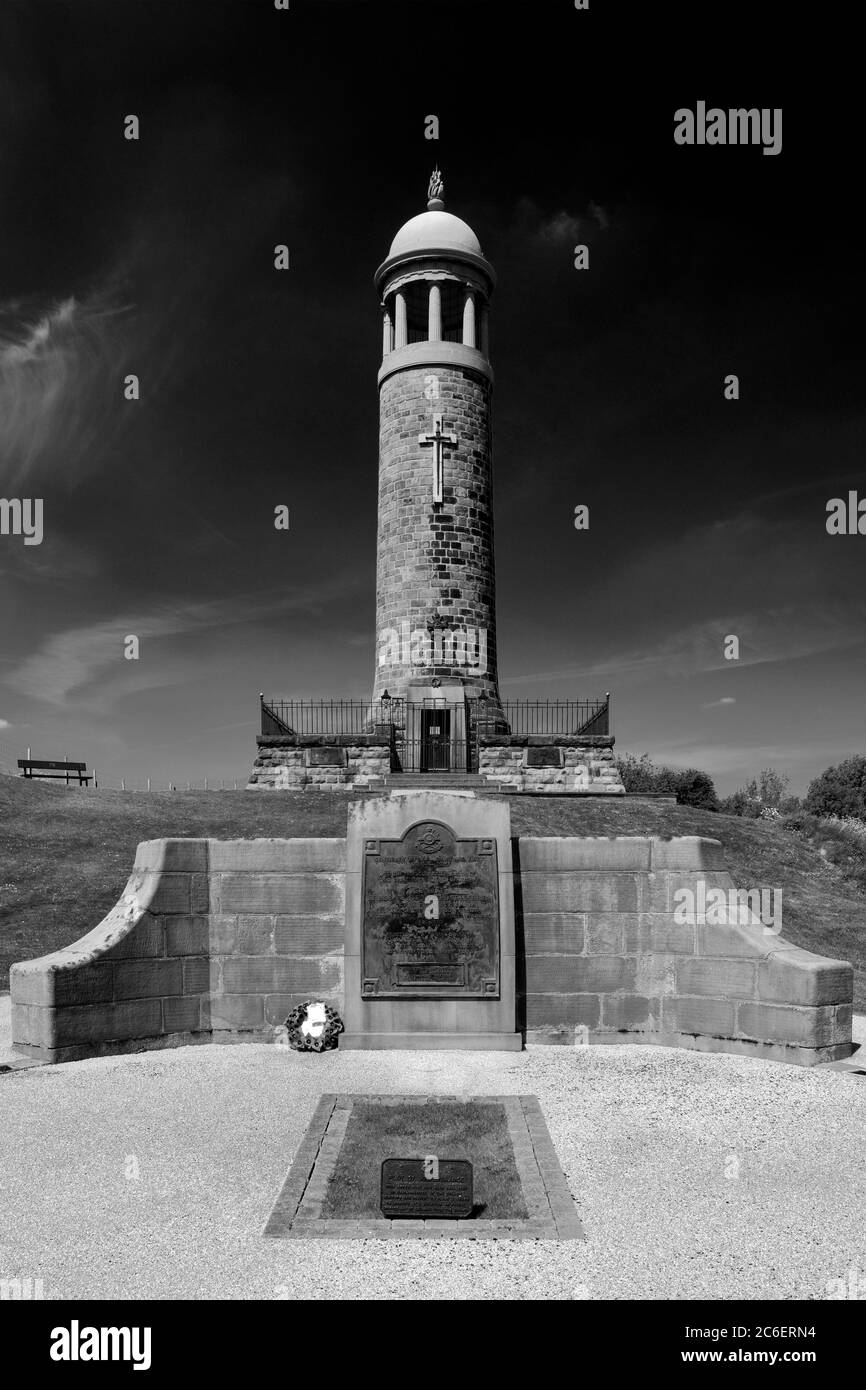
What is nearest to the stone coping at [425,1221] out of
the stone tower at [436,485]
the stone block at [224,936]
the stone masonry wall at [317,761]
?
the stone block at [224,936]

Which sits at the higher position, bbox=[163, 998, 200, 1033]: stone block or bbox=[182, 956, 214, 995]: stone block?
bbox=[182, 956, 214, 995]: stone block

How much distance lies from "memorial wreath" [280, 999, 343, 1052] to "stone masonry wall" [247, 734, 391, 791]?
18.0m

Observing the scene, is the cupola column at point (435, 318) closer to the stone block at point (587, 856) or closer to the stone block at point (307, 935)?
the stone block at point (587, 856)

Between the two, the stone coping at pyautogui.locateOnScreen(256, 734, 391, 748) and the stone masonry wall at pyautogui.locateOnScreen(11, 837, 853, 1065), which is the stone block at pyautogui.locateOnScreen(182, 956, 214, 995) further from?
the stone coping at pyautogui.locateOnScreen(256, 734, 391, 748)

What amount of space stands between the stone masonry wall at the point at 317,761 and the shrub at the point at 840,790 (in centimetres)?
A: 4588

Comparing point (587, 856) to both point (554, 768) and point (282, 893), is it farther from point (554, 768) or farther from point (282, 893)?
point (554, 768)

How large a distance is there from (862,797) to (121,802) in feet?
184

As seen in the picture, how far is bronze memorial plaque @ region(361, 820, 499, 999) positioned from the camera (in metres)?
9.16

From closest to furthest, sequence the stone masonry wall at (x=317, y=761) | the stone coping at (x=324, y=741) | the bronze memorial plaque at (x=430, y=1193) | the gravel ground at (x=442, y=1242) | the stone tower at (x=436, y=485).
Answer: the gravel ground at (x=442, y=1242)
the bronze memorial plaque at (x=430, y=1193)
the stone masonry wall at (x=317, y=761)
the stone coping at (x=324, y=741)
the stone tower at (x=436, y=485)

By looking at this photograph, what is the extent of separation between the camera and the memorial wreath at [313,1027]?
8906mm

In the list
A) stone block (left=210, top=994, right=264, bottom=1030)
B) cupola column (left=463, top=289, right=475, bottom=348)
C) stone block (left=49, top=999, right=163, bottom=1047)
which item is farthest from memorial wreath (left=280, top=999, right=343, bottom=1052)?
cupola column (left=463, top=289, right=475, bottom=348)

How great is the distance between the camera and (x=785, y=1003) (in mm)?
8734

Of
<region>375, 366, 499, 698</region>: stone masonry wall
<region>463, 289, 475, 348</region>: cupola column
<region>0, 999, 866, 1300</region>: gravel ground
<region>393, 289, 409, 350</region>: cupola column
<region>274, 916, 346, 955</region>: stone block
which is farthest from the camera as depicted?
<region>393, 289, 409, 350</region>: cupola column

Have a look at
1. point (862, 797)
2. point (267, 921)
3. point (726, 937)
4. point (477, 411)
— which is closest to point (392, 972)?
point (267, 921)
